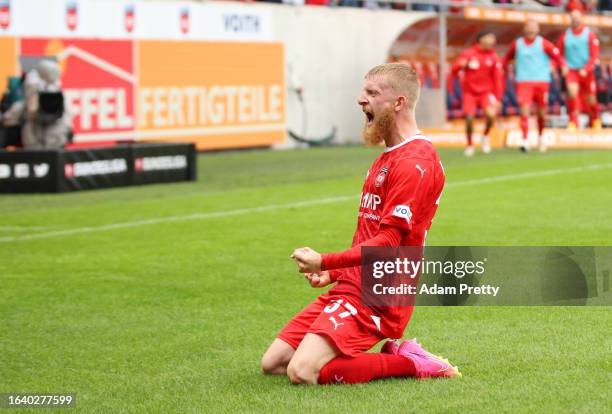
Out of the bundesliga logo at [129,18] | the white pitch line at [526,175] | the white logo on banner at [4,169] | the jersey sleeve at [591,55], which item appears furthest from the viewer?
the jersey sleeve at [591,55]

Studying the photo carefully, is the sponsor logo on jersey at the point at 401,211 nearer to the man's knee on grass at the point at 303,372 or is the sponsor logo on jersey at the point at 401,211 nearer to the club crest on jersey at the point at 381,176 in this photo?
the club crest on jersey at the point at 381,176

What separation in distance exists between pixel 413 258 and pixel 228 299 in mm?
2727

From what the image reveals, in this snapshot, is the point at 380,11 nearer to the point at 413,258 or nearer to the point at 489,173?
the point at 489,173

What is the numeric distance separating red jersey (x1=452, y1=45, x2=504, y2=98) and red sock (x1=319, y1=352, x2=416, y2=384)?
52.2 ft

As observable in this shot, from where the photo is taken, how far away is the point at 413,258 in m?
5.68

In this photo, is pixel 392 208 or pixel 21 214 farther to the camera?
pixel 21 214

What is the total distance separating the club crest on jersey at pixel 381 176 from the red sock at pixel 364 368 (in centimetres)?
77

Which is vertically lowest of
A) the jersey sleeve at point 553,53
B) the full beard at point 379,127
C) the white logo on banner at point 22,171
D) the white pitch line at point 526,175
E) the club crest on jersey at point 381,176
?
the white pitch line at point 526,175

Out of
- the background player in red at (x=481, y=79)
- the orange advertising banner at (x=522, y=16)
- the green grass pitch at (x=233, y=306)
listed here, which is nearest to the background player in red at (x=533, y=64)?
the background player in red at (x=481, y=79)

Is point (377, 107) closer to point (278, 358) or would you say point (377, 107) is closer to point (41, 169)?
point (278, 358)

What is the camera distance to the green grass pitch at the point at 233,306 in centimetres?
556

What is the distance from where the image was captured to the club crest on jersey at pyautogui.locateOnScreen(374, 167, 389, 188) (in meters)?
5.63

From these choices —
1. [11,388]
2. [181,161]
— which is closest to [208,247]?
[11,388]

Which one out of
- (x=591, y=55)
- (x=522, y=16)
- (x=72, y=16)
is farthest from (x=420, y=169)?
(x=522, y=16)
